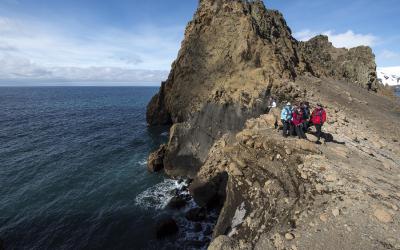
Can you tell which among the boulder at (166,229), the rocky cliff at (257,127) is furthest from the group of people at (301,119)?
the boulder at (166,229)

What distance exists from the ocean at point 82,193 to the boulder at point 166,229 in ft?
2.02

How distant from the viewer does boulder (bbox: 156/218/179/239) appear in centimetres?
2638

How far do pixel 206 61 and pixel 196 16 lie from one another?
933cm

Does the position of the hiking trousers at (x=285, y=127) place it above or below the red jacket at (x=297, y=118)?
below

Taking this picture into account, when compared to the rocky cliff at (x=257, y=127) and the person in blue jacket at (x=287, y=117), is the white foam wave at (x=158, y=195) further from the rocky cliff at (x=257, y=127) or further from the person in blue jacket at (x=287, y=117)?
the person in blue jacket at (x=287, y=117)

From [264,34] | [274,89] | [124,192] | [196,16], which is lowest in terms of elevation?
[124,192]

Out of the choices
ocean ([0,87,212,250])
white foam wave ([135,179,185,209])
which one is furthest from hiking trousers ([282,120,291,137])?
white foam wave ([135,179,185,209])

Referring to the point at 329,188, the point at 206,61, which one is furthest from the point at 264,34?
the point at 329,188

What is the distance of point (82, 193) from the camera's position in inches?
1380

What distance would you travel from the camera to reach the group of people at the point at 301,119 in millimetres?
20281

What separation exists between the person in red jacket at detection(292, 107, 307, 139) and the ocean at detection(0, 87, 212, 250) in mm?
12434

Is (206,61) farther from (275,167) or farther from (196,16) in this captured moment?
(275,167)

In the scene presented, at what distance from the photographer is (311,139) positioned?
21141 mm

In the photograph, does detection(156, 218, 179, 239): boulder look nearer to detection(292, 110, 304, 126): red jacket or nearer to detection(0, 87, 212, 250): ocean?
detection(0, 87, 212, 250): ocean
